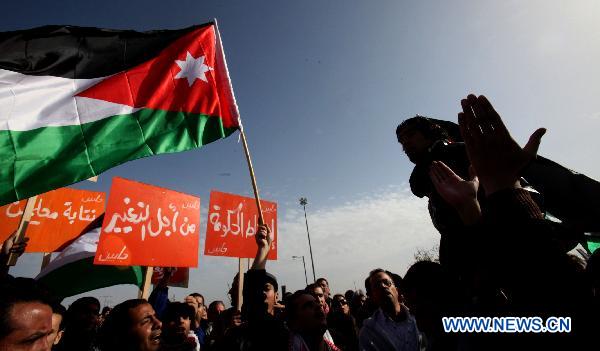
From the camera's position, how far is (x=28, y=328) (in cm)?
168

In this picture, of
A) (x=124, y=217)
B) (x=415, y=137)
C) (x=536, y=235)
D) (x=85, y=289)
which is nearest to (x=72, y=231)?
(x=85, y=289)

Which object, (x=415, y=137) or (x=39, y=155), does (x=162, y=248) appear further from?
(x=415, y=137)

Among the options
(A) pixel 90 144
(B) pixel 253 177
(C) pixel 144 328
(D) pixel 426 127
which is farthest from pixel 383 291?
(A) pixel 90 144

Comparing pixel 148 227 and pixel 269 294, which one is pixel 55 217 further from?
pixel 269 294

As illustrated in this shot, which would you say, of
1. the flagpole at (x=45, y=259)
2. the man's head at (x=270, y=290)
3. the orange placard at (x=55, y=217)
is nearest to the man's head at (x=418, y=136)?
the man's head at (x=270, y=290)

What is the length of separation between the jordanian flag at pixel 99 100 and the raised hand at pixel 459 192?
283 centimetres

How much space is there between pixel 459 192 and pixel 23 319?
85.5 inches

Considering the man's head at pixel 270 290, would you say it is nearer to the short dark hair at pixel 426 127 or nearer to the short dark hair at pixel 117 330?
the short dark hair at pixel 117 330

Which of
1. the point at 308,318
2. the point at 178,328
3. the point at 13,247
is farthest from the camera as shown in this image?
the point at 178,328

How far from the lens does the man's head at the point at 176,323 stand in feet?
12.6

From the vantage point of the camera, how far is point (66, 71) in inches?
135

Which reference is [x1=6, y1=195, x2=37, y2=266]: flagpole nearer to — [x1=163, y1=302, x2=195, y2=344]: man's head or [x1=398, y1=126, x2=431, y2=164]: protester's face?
[x1=163, y1=302, x2=195, y2=344]: man's head

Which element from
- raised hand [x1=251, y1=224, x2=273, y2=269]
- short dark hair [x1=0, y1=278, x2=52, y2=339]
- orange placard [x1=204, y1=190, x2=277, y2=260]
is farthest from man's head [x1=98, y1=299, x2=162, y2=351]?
orange placard [x1=204, y1=190, x2=277, y2=260]

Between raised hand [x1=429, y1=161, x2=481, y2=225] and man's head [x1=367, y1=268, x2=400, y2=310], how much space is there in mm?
2540
